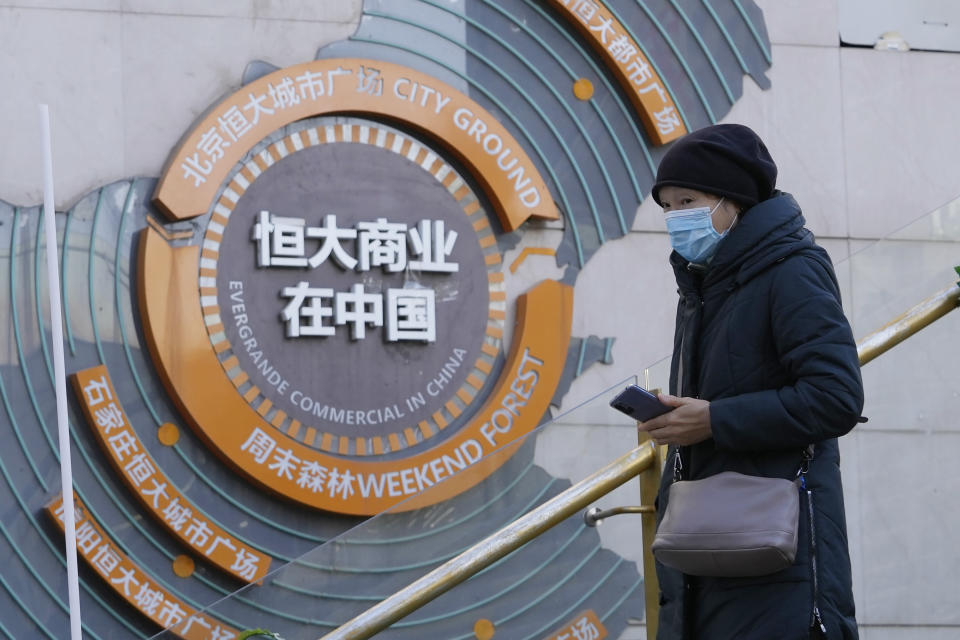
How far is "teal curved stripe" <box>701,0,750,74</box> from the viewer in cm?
498

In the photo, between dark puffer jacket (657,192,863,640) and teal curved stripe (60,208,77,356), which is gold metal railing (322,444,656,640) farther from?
teal curved stripe (60,208,77,356)

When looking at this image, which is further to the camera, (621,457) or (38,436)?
(38,436)

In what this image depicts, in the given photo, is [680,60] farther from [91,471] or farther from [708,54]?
[91,471]

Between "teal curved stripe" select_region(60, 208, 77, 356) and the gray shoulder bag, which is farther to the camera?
"teal curved stripe" select_region(60, 208, 77, 356)

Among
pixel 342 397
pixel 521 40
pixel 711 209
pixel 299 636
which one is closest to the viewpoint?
pixel 711 209

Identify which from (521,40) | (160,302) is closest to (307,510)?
(160,302)

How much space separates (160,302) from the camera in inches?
167

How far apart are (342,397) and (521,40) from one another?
1.28 meters

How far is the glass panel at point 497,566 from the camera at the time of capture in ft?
8.66

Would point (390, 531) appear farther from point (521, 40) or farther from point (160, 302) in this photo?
point (521, 40)

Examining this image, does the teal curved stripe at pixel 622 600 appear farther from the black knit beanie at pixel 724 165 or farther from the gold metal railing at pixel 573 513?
the black knit beanie at pixel 724 165

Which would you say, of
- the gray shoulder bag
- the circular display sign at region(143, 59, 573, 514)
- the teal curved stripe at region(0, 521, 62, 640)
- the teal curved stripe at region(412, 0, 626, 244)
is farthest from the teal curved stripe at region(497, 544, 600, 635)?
the teal curved stripe at region(412, 0, 626, 244)

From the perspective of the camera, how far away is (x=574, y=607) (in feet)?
8.95

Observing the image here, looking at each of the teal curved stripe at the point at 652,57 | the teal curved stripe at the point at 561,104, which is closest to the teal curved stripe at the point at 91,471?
the teal curved stripe at the point at 561,104
